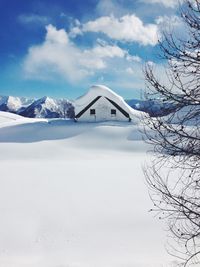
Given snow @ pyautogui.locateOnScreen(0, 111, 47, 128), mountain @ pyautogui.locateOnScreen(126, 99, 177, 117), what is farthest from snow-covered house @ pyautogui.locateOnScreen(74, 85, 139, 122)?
mountain @ pyautogui.locateOnScreen(126, 99, 177, 117)

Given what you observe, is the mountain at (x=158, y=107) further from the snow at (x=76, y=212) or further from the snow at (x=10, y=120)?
the snow at (x=10, y=120)

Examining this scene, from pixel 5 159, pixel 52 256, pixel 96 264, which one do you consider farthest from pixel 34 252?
pixel 5 159

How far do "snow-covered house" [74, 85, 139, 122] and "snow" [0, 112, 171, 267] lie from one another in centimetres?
952

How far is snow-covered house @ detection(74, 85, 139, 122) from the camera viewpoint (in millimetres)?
37281

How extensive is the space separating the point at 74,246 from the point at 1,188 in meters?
7.60

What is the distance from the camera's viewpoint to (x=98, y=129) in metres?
34.8

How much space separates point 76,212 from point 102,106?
24.6 metres

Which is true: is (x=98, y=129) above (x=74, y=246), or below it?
above

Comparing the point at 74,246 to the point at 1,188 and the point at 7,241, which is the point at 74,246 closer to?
the point at 7,241

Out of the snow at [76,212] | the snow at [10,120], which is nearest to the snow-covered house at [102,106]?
the snow at [10,120]

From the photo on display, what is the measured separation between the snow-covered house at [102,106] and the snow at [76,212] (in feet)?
31.2

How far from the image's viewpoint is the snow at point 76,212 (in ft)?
33.8

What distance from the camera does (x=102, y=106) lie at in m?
37.7

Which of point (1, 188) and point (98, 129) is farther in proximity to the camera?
point (98, 129)
